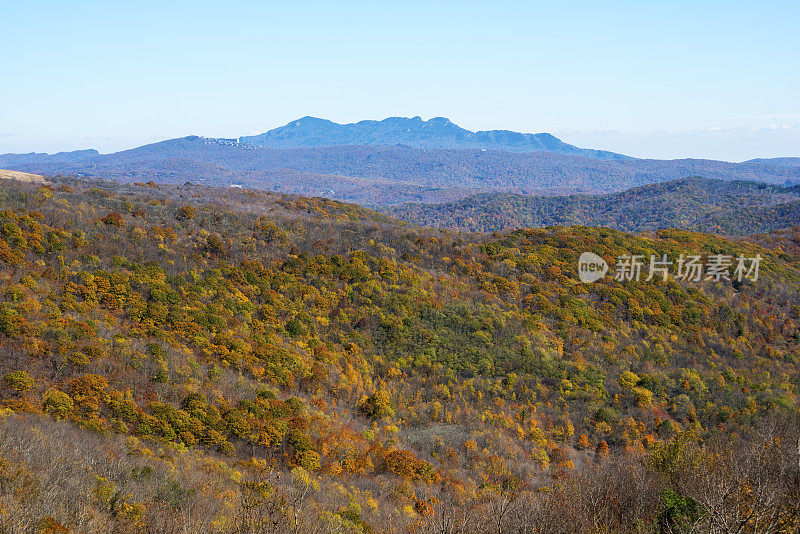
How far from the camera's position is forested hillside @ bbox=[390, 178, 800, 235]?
15062 cm

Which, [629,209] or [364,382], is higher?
[629,209]

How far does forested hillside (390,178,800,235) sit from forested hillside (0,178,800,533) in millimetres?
117287

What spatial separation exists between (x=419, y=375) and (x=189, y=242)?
Answer: 18.4 metres

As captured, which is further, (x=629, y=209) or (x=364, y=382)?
(x=629, y=209)

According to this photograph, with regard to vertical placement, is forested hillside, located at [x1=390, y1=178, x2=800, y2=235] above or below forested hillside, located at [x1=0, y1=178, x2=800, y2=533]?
above

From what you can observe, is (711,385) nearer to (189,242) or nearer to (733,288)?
(733,288)

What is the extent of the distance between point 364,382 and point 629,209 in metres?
172

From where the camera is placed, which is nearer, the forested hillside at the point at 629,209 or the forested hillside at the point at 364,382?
the forested hillside at the point at 364,382

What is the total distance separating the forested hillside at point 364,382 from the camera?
1142 cm

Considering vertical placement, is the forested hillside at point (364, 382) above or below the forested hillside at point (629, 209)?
below

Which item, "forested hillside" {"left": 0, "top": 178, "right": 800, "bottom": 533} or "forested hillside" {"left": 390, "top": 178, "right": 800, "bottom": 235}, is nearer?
"forested hillside" {"left": 0, "top": 178, "right": 800, "bottom": 533}

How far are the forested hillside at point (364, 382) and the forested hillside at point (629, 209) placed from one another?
385 feet

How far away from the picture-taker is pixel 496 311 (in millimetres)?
33750

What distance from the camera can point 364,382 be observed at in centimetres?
2569
